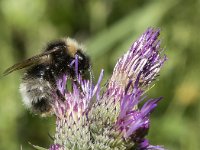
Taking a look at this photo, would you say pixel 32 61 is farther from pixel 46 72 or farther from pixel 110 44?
pixel 110 44

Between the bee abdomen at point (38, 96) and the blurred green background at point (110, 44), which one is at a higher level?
the blurred green background at point (110, 44)

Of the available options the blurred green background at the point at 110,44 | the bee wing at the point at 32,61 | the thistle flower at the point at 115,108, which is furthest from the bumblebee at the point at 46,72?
the blurred green background at the point at 110,44

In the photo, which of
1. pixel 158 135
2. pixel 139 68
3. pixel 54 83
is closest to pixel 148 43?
pixel 139 68

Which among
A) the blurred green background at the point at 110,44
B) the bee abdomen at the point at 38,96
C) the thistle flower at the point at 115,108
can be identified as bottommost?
the thistle flower at the point at 115,108

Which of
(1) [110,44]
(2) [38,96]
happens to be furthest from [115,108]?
(1) [110,44]

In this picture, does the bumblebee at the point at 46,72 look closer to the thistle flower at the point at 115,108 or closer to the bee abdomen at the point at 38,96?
the bee abdomen at the point at 38,96

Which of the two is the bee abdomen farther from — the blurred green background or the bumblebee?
the blurred green background
